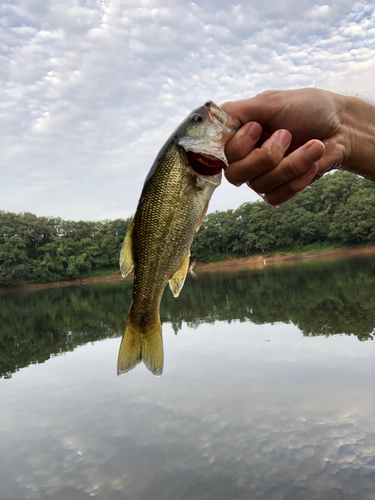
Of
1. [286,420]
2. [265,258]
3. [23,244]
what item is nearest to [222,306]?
[286,420]

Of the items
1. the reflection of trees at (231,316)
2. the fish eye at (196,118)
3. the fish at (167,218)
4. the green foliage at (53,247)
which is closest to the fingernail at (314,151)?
the fish at (167,218)

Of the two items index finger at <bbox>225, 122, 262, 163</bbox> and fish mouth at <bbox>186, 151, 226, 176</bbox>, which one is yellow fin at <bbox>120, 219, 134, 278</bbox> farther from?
index finger at <bbox>225, 122, 262, 163</bbox>

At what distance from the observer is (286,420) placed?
26.5 feet

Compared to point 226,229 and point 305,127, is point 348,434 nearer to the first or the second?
point 305,127

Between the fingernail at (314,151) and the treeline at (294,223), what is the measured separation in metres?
62.0

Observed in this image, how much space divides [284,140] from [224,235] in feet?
230

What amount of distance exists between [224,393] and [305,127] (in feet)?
27.0

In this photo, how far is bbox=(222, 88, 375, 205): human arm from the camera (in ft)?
9.98

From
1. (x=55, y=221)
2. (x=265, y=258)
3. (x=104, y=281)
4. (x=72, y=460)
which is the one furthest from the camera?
(x=55, y=221)

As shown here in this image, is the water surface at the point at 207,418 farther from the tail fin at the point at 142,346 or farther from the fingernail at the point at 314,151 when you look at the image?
the fingernail at the point at 314,151

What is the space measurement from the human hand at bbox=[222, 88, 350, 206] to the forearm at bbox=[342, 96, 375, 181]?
64 millimetres

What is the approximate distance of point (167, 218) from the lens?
266 cm

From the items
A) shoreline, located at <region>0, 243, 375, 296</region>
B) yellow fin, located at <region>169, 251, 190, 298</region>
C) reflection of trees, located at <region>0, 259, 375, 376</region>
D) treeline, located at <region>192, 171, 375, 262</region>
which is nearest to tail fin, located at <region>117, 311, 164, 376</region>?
yellow fin, located at <region>169, 251, 190, 298</region>

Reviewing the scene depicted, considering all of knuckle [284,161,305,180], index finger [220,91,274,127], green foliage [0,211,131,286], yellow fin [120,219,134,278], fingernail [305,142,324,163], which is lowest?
yellow fin [120,219,134,278]
